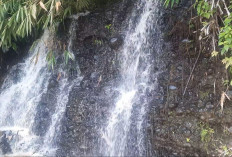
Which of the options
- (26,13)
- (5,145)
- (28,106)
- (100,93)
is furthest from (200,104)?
(5,145)

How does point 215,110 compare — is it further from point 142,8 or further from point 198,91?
point 142,8

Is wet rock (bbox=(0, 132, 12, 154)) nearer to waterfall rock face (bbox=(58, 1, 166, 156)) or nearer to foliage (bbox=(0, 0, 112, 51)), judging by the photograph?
waterfall rock face (bbox=(58, 1, 166, 156))

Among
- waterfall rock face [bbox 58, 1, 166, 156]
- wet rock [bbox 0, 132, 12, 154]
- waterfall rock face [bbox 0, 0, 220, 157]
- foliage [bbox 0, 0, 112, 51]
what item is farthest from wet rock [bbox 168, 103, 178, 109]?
wet rock [bbox 0, 132, 12, 154]

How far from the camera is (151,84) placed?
3.75 m

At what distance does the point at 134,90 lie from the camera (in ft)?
12.8

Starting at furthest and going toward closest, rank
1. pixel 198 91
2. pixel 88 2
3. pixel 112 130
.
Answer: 1. pixel 88 2
2. pixel 112 130
3. pixel 198 91

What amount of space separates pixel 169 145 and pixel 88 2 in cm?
347

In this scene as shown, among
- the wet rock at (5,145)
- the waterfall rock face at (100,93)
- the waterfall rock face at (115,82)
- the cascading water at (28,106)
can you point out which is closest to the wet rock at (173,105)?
the waterfall rock face at (100,93)

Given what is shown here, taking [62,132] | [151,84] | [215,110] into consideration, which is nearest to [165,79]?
[151,84]

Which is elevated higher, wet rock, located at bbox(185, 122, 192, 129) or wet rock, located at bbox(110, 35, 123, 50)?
wet rock, located at bbox(110, 35, 123, 50)

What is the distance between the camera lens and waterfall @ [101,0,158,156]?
11.2 feet

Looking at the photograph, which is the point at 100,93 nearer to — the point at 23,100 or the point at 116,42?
the point at 116,42

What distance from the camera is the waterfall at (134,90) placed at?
3.41 meters

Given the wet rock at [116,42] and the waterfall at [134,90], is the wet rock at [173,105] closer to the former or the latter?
the waterfall at [134,90]
